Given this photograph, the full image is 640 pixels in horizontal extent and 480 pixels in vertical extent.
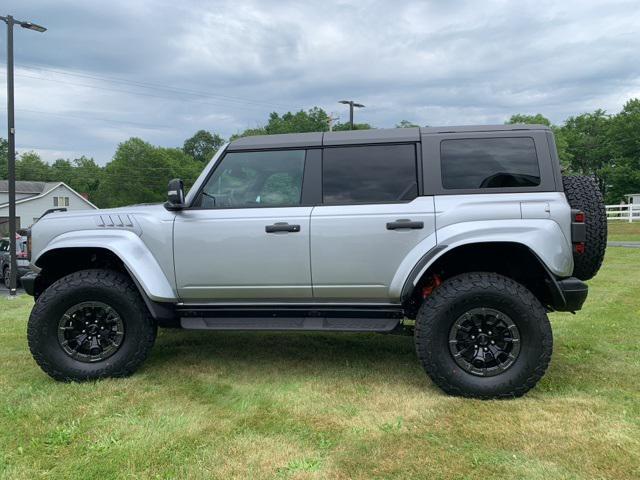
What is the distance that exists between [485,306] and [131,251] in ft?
8.88

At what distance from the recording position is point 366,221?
12.7ft

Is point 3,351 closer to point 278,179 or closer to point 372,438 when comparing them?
point 278,179

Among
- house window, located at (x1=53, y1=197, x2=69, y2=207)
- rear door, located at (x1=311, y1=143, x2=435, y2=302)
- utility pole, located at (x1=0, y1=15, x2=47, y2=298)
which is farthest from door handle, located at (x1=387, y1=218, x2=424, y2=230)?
house window, located at (x1=53, y1=197, x2=69, y2=207)

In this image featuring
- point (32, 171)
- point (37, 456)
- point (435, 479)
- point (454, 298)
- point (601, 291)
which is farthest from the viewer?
point (32, 171)

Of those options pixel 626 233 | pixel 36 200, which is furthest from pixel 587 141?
pixel 36 200

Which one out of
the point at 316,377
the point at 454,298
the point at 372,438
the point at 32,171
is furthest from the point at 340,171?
the point at 32,171

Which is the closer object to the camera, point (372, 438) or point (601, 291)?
point (372, 438)

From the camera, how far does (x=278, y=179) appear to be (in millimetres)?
4168

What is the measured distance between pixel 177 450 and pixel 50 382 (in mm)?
1775

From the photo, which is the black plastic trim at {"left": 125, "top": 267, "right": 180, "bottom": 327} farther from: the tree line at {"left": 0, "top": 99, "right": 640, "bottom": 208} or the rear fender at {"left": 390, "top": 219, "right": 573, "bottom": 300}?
the tree line at {"left": 0, "top": 99, "right": 640, "bottom": 208}

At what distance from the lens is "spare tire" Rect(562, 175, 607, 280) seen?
3818mm

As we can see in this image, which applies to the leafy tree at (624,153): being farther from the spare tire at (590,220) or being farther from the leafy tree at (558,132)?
the spare tire at (590,220)

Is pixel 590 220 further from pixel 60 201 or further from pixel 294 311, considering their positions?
pixel 60 201

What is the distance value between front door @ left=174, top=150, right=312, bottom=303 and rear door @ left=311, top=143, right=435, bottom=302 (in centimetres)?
15
